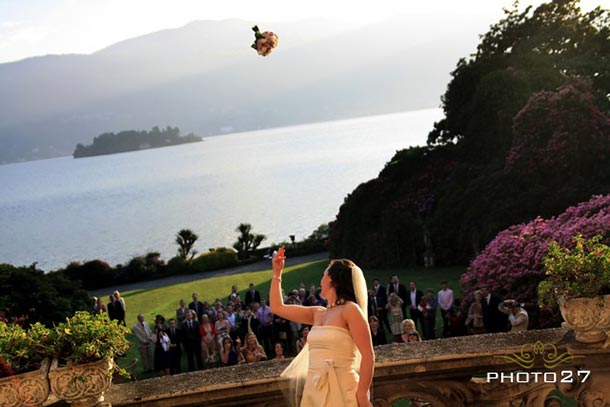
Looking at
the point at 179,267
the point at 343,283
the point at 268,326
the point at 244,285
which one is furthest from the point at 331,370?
the point at 179,267

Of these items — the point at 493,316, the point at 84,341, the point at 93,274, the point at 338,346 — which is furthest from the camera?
the point at 93,274

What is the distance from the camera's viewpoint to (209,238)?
298ft

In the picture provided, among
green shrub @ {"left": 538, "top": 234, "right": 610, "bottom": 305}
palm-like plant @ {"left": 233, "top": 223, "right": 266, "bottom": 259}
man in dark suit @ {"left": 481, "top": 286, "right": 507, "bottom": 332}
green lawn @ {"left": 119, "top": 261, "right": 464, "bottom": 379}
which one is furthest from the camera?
palm-like plant @ {"left": 233, "top": 223, "right": 266, "bottom": 259}

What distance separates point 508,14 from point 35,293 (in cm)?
2776

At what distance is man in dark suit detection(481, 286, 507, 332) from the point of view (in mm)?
15677

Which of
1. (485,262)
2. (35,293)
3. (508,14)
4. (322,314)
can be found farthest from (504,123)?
(322,314)

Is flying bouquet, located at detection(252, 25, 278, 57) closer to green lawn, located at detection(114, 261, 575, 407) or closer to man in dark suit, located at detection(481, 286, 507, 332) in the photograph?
man in dark suit, located at detection(481, 286, 507, 332)

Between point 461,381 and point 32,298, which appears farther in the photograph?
point 32,298

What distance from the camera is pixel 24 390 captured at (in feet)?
16.3

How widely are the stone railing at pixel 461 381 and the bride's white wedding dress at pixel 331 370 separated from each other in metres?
0.28

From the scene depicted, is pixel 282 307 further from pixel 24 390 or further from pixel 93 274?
pixel 93 274

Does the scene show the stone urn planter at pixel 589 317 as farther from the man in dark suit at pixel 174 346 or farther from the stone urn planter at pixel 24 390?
the man in dark suit at pixel 174 346

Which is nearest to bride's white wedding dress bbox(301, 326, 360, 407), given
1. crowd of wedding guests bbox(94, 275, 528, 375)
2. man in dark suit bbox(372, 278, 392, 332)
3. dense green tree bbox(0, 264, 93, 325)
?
crowd of wedding guests bbox(94, 275, 528, 375)

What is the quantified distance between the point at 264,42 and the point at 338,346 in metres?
2.88
